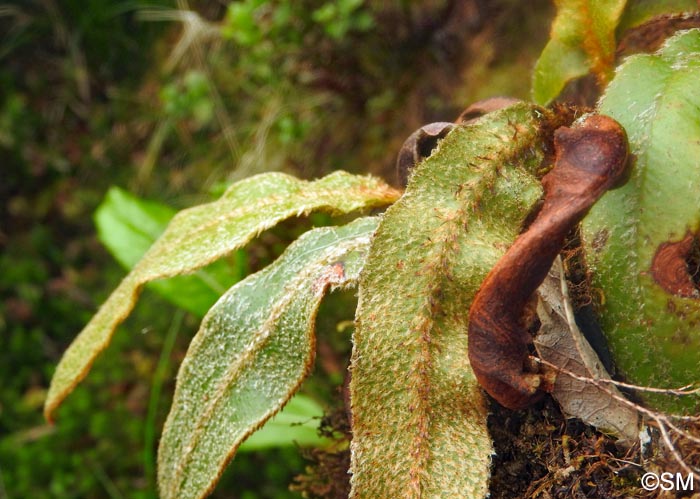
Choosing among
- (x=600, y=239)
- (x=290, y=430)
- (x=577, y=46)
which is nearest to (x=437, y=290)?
(x=600, y=239)

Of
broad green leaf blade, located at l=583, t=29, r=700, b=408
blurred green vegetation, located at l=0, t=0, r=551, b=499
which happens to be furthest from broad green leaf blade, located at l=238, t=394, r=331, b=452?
broad green leaf blade, located at l=583, t=29, r=700, b=408

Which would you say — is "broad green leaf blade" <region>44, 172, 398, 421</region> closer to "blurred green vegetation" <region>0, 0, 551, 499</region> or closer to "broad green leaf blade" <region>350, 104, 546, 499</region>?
"broad green leaf blade" <region>350, 104, 546, 499</region>

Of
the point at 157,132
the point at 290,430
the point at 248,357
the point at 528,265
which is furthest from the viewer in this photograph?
the point at 157,132

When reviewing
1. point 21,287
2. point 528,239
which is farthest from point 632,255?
point 21,287

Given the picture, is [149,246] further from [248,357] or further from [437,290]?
[437,290]

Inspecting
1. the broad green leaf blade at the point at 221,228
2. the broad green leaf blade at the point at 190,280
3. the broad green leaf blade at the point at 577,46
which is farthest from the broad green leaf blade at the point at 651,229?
the broad green leaf blade at the point at 190,280

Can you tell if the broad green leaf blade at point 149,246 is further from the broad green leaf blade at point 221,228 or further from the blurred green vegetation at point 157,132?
the broad green leaf blade at point 221,228
